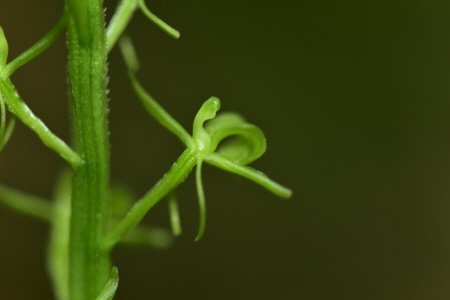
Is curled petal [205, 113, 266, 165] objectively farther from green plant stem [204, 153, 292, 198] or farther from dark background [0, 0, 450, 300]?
dark background [0, 0, 450, 300]

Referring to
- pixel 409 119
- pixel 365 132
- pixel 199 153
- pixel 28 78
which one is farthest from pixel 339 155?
pixel 199 153

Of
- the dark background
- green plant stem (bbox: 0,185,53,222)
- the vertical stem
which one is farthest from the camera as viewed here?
the dark background

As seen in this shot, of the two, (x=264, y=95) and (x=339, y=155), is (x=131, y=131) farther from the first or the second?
(x=339, y=155)

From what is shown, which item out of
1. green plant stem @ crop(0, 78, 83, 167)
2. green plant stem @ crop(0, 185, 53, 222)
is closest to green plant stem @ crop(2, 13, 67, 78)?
green plant stem @ crop(0, 78, 83, 167)

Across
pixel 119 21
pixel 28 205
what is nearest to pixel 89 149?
pixel 119 21

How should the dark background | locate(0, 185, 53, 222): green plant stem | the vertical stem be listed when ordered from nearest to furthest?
1. the vertical stem
2. locate(0, 185, 53, 222): green plant stem
3. the dark background

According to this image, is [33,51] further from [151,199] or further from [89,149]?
[151,199]

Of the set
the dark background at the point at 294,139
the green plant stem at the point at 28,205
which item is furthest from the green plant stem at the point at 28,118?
the dark background at the point at 294,139
